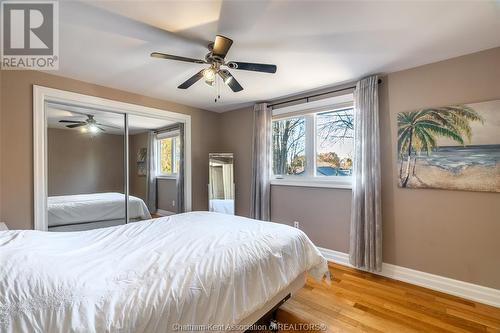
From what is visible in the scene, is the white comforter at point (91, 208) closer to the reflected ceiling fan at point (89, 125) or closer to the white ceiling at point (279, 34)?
the reflected ceiling fan at point (89, 125)

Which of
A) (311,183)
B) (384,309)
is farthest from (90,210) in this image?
(384,309)

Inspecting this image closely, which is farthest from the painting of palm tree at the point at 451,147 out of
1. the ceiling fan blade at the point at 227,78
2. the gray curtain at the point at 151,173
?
the gray curtain at the point at 151,173

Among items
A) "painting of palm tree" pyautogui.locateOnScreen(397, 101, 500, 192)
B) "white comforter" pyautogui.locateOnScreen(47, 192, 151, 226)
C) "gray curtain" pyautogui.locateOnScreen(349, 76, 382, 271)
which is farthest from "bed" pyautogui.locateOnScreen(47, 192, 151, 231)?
"painting of palm tree" pyautogui.locateOnScreen(397, 101, 500, 192)

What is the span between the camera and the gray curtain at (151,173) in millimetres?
3617

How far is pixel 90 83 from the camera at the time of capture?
292cm

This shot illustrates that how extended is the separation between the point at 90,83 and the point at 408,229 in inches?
171

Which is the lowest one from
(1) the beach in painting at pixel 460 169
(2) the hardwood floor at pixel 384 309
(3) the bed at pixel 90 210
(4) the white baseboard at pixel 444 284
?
(2) the hardwood floor at pixel 384 309

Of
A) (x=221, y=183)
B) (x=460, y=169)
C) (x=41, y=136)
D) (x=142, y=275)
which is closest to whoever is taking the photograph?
(x=142, y=275)

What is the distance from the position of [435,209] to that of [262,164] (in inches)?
90.0

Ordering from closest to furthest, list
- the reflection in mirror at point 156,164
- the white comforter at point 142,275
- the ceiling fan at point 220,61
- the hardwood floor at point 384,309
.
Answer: the white comforter at point 142,275, the ceiling fan at point 220,61, the hardwood floor at point 384,309, the reflection in mirror at point 156,164

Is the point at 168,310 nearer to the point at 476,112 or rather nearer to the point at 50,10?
the point at 50,10

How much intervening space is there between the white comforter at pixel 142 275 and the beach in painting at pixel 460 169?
159 centimetres

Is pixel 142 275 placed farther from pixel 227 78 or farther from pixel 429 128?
pixel 429 128

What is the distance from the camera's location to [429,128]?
243 centimetres
